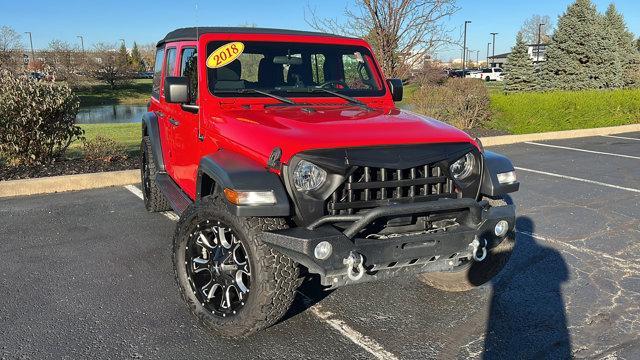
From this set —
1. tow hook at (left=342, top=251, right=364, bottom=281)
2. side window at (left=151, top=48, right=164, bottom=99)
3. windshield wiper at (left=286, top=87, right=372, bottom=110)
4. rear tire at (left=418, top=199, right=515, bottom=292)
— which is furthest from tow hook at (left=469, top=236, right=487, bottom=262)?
side window at (left=151, top=48, right=164, bottom=99)

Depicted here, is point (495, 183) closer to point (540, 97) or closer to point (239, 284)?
point (239, 284)

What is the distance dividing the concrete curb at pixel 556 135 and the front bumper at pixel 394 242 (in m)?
9.03

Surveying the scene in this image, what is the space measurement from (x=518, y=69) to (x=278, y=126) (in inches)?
1350

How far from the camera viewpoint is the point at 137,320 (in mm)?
3625

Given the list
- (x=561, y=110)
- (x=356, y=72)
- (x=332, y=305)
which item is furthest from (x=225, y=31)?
(x=561, y=110)

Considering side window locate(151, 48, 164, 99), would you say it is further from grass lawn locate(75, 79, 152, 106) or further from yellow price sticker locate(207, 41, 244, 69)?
grass lawn locate(75, 79, 152, 106)

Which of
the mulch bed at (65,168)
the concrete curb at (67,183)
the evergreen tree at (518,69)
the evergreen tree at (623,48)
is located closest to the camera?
the concrete curb at (67,183)

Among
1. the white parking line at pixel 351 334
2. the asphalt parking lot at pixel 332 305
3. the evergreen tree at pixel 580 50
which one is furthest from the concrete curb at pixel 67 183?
the evergreen tree at pixel 580 50

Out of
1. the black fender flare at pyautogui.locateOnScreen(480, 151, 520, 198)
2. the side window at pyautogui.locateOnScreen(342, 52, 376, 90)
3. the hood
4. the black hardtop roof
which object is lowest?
the black fender flare at pyautogui.locateOnScreen(480, 151, 520, 198)

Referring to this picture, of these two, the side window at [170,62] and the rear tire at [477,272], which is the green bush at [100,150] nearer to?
the side window at [170,62]

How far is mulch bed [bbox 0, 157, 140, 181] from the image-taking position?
7680 mm

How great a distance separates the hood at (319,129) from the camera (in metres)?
3.16

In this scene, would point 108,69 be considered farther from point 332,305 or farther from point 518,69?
point 332,305

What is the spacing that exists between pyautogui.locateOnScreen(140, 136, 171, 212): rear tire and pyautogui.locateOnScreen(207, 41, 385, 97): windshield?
1807mm
